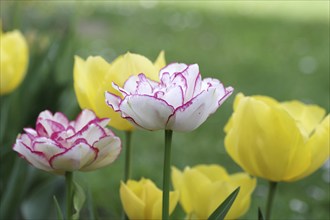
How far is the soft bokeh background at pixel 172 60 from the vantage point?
189 cm

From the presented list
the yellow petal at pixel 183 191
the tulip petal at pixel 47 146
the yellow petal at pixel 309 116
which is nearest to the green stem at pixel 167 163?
the tulip petal at pixel 47 146

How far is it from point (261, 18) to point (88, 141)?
5.95 metres

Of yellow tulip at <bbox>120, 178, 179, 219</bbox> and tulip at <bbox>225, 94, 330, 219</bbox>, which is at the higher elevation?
tulip at <bbox>225, 94, 330, 219</bbox>

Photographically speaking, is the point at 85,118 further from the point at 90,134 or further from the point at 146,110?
the point at 146,110

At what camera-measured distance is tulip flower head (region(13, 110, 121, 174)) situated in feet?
3.42

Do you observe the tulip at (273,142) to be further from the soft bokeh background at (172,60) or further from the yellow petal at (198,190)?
the soft bokeh background at (172,60)

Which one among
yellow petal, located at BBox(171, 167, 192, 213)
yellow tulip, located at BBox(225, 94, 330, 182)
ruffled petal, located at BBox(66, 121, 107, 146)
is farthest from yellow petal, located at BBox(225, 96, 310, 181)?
ruffled petal, located at BBox(66, 121, 107, 146)

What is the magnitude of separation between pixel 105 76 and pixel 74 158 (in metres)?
A: 0.20

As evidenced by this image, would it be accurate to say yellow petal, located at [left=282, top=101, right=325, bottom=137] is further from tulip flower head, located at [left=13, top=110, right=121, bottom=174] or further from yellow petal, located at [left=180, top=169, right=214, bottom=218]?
tulip flower head, located at [left=13, top=110, right=121, bottom=174]

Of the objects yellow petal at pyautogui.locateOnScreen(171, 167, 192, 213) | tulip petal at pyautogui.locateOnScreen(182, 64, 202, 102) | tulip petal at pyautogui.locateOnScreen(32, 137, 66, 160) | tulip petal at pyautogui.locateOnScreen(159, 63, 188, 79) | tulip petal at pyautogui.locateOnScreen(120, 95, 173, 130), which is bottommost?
yellow petal at pyautogui.locateOnScreen(171, 167, 192, 213)

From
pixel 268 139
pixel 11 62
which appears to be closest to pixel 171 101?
pixel 268 139

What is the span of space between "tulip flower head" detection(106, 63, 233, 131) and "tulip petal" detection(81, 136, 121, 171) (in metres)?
0.09

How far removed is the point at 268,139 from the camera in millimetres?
1169

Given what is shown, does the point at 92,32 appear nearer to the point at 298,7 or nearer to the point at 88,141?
the point at 298,7
